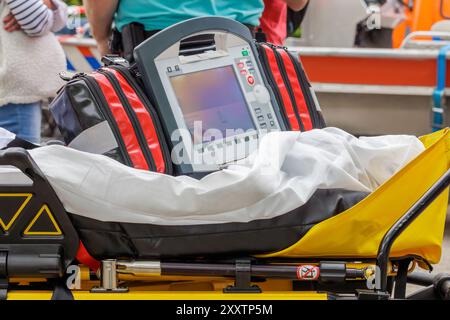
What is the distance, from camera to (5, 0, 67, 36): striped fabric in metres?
3.51

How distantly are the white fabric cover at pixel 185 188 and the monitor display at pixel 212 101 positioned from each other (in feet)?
0.77

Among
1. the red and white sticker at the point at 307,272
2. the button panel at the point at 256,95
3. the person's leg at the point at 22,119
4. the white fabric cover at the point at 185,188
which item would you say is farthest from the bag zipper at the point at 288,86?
the person's leg at the point at 22,119

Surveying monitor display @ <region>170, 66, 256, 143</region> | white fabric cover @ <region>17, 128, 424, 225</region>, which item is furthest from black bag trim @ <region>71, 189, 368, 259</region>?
monitor display @ <region>170, 66, 256, 143</region>

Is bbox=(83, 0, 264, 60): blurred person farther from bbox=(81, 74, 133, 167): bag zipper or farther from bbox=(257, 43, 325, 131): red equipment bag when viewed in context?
bbox=(81, 74, 133, 167): bag zipper

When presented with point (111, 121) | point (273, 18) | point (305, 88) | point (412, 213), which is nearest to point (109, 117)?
point (111, 121)

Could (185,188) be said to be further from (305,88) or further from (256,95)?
(305,88)

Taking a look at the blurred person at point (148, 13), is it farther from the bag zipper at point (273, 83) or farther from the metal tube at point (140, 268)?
the metal tube at point (140, 268)

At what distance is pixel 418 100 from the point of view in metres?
5.61

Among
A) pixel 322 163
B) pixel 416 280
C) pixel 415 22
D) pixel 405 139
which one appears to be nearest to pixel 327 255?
pixel 322 163

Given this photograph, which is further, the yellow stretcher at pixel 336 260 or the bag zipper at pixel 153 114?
the bag zipper at pixel 153 114

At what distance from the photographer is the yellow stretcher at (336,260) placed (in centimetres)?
235

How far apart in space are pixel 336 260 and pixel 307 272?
11 centimetres

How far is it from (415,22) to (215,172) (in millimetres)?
4542

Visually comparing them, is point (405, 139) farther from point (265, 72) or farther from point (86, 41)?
point (86, 41)
